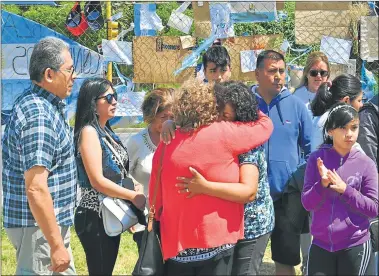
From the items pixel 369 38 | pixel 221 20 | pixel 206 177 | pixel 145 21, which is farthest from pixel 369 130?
pixel 145 21

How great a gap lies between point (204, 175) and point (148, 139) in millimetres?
1114

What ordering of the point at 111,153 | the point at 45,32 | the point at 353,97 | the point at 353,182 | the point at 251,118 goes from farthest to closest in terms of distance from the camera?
the point at 45,32
the point at 353,97
the point at 111,153
the point at 353,182
the point at 251,118

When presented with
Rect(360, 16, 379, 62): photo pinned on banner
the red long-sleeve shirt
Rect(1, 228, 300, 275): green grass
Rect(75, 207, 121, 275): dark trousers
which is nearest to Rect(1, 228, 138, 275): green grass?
Rect(1, 228, 300, 275): green grass

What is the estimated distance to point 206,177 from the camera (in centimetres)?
287

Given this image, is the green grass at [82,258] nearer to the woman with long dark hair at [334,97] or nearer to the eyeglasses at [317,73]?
the woman with long dark hair at [334,97]

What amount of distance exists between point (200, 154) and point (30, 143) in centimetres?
79

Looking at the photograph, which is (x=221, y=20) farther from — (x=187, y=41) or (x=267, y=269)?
(x=267, y=269)

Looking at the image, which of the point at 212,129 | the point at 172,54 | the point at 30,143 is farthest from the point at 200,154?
the point at 172,54

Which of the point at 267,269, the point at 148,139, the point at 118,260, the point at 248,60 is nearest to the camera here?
the point at 148,139

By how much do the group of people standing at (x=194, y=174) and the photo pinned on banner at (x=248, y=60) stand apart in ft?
5.10

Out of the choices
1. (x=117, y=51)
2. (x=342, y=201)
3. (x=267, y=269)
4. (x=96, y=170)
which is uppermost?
(x=117, y=51)

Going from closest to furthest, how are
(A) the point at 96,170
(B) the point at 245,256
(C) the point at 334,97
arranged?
(B) the point at 245,256 → (A) the point at 96,170 → (C) the point at 334,97

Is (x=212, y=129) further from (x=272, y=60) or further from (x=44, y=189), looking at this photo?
(x=272, y=60)

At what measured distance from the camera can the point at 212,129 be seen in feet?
9.41
